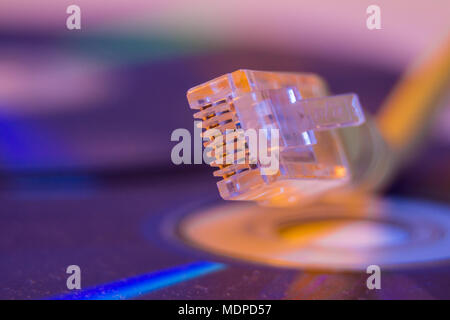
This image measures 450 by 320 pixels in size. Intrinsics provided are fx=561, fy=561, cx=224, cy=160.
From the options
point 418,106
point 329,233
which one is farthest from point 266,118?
point 418,106

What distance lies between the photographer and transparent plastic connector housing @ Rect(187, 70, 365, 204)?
29cm

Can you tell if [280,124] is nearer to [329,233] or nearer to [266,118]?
[266,118]

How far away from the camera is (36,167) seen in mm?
655

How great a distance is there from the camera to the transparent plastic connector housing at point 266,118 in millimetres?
290

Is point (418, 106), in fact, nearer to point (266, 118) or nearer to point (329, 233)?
point (329, 233)

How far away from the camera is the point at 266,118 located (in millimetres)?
294

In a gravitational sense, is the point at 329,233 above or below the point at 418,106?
below

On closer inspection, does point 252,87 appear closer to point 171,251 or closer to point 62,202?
point 171,251

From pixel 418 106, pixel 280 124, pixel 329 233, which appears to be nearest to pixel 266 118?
pixel 280 124

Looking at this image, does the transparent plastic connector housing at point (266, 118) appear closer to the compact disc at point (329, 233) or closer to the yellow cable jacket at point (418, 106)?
the compact disc at point (329, 233)

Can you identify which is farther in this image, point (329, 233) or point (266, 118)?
point (329, 233)

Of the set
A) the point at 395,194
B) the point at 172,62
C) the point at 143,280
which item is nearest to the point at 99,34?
the point at 172,62

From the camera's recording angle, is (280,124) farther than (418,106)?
No

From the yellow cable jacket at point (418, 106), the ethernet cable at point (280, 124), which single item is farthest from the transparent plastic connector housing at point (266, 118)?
the yellow cable jacket at point (418, 106)
